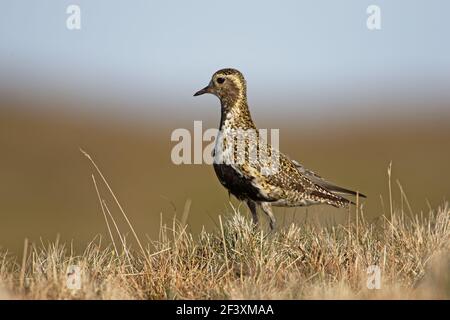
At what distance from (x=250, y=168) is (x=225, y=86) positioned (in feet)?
3.60

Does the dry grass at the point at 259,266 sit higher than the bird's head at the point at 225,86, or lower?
lower

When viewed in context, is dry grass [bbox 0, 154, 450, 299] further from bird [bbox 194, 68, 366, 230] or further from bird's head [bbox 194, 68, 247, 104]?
bird's head [bbox 194, 68, 247, 104]

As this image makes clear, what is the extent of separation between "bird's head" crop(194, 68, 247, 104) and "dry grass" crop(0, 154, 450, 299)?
1.62 m

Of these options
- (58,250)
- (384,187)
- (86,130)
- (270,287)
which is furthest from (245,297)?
(86,130)

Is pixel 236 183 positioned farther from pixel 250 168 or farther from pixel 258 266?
pixel 258 266

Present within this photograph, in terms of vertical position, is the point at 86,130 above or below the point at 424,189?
above

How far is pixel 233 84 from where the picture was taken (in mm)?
8867

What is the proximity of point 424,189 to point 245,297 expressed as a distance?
2259cm

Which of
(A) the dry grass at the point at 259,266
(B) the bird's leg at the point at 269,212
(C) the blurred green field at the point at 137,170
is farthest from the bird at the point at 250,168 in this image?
(C) the blurred green field at the point at 137,170

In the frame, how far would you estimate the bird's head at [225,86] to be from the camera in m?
8.84

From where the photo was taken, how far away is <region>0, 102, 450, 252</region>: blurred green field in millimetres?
25953

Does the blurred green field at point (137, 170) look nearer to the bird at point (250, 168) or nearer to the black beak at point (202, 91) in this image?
the bird at point (250, 168)
